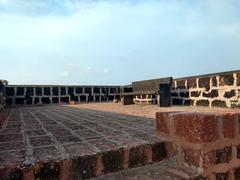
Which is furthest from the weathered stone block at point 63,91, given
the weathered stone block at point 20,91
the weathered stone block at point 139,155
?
the weathered stone block at point 139,155

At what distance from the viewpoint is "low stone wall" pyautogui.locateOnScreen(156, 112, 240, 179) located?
2.28 meters

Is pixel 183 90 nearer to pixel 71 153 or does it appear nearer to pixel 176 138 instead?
pixel 176 138

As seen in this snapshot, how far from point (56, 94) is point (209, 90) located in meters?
7.21

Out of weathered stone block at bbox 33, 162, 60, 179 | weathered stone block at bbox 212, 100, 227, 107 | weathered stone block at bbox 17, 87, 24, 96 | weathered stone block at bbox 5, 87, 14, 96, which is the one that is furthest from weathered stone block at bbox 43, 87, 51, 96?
weathered stone block at bbox 33, 162, 60, 179

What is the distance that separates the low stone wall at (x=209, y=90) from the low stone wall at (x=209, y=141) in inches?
148

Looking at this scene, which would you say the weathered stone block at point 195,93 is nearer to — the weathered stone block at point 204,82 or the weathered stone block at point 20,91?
the weathered stone block at point 204,82

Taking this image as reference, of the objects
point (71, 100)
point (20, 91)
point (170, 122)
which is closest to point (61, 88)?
Result: point (71, 100)

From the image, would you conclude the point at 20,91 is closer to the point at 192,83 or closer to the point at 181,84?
the point at 181,84

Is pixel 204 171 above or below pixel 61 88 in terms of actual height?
below

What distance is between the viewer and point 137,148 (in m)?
2.34

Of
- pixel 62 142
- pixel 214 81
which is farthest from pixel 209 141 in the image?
pixel 214 81

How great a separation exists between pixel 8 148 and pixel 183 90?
6.44m

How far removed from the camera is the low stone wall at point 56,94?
11.1 m

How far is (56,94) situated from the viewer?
12.0m
